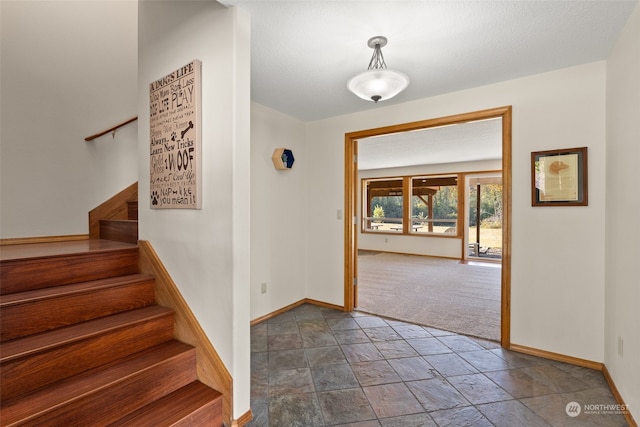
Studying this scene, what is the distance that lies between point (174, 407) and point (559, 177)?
3.02 metres

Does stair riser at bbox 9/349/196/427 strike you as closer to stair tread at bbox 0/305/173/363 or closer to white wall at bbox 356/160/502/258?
stair tread at bbox 0/305/173/363

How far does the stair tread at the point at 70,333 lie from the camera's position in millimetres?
1275

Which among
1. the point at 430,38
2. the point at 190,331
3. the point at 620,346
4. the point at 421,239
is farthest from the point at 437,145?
the point at 190,331

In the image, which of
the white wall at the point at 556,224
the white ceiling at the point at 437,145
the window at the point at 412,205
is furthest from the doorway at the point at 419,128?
the window at the point at 412,205

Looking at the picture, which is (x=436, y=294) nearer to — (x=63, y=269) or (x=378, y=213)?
(x=63, y=269)

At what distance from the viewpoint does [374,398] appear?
5.90 ft

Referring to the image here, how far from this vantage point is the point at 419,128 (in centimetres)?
293

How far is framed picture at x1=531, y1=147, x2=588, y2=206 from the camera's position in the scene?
85.4 inches

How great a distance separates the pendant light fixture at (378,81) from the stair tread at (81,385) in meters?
1.94

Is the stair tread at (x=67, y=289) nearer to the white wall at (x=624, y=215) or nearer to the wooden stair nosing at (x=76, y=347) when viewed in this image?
the wooden stair nosing at (x=76, y=347)

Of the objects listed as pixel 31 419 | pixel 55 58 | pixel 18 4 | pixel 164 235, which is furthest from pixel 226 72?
pixel 18 4

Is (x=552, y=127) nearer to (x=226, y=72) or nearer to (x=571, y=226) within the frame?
(x=571, y=226)

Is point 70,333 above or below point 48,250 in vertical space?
below

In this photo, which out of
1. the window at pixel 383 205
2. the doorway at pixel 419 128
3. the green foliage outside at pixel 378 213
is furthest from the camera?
the green foliage outside at pixel 378 213
